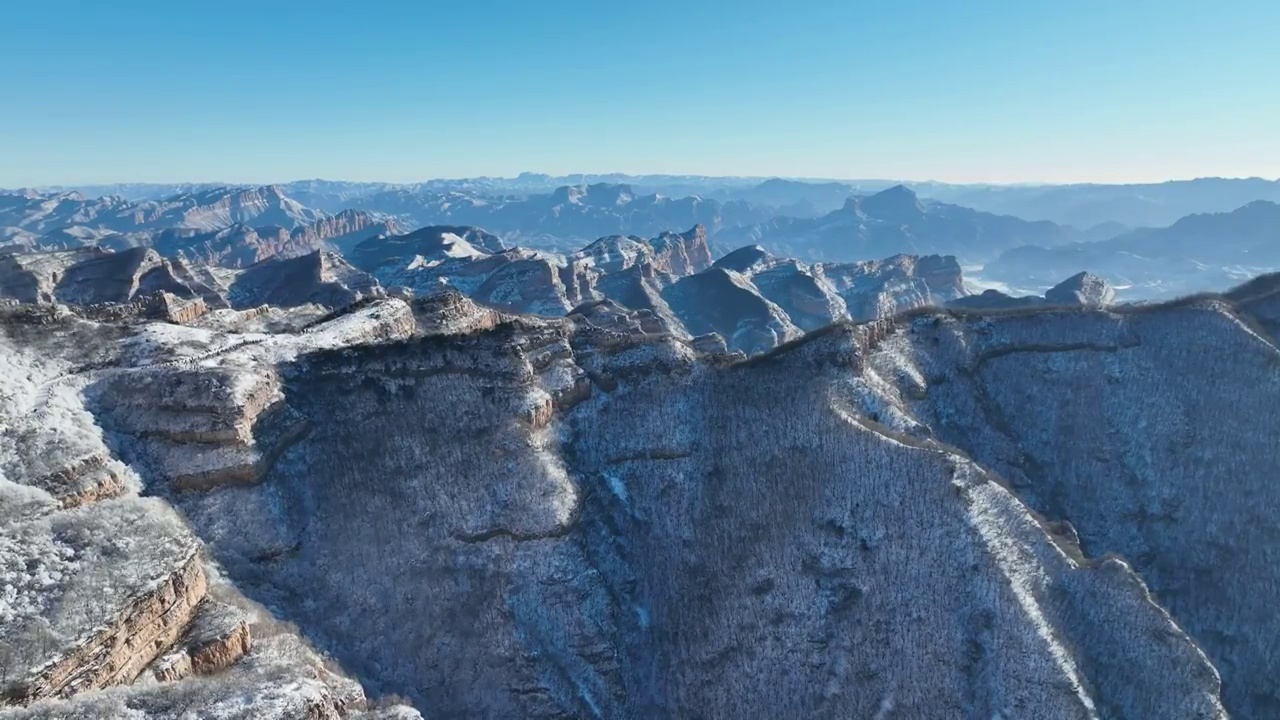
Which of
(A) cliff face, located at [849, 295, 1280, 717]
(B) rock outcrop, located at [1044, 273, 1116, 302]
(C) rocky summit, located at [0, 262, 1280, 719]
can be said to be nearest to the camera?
(C) rocky summit, located at [0, 262, 1280, 719]

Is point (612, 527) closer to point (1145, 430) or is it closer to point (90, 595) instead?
point (90, 595)

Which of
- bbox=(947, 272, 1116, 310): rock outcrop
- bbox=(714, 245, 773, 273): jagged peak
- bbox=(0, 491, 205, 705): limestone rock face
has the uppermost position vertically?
bbox=(0, 491, 205, 705): limestone rock face

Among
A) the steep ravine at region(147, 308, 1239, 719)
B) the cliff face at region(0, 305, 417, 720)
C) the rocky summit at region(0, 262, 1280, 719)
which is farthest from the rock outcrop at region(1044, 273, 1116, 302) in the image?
the cliff face at region(0, 305, 417, 720)

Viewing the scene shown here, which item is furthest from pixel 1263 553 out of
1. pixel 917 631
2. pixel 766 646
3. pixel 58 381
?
pixel 58 381

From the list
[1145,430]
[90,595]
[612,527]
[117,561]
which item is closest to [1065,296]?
[1145,430]

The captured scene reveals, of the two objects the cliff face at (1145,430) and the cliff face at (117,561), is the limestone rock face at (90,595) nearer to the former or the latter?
the cliff face at (117,561)

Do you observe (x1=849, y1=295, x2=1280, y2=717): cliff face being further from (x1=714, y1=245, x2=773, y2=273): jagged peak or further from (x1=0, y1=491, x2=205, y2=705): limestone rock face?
(x1=714, y1=245, x2=773, y2=273): jagged peak

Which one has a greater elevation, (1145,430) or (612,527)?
(1145,430)

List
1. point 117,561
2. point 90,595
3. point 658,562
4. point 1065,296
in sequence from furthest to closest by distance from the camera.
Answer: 1. point 1065,296
2. point 658,562
3. point 117,561
4. point 90,595

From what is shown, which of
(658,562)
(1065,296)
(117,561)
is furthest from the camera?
(1065,296)
